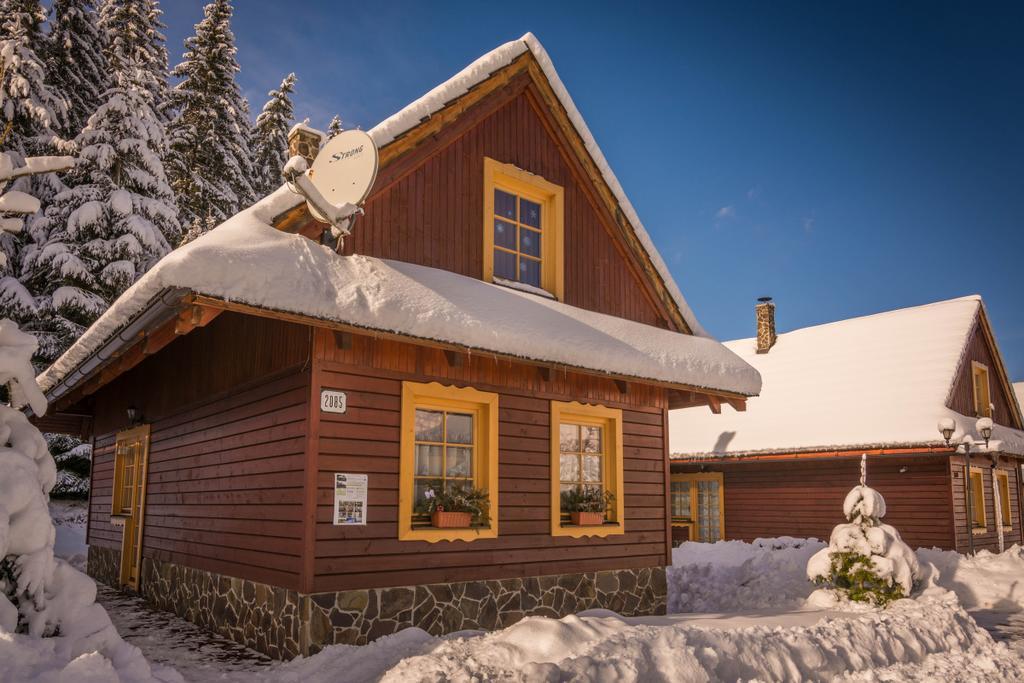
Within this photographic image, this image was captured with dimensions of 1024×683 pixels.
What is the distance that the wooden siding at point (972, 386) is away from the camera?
18609mm

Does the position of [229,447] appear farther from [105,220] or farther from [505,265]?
[105,220]

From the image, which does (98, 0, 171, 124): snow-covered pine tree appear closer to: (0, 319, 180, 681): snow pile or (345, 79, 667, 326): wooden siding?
(345, 79, 667, 326): wooden siding

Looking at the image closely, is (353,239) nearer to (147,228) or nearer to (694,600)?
(694,600)

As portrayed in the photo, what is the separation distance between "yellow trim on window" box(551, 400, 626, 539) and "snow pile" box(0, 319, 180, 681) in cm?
551

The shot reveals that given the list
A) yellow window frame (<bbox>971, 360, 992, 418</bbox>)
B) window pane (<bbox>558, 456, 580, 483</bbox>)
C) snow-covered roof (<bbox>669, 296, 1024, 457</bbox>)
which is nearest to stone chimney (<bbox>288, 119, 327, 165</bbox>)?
window pane (<bbox>558, 456, 580, 483</bbox>)

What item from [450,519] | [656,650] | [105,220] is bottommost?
[656,650]

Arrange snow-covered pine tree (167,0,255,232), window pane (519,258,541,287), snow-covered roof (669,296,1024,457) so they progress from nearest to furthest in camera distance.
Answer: window pane (519,258,541,287) < snow-covered roof (669,296,1024,457) < snow-covered pine tree (167,0,255,232)

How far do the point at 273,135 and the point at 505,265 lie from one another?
24.3 meters

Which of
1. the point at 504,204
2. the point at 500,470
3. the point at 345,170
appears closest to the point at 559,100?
the point at 504,204

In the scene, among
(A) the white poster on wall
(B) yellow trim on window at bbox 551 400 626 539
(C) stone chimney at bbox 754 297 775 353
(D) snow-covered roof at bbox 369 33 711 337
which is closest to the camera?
(A) the white poster on wall

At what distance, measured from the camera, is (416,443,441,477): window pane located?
814 centimetres

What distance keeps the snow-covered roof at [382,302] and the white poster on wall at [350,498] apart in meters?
1.52

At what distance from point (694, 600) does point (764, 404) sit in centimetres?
929

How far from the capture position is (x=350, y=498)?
A: 7.32m
